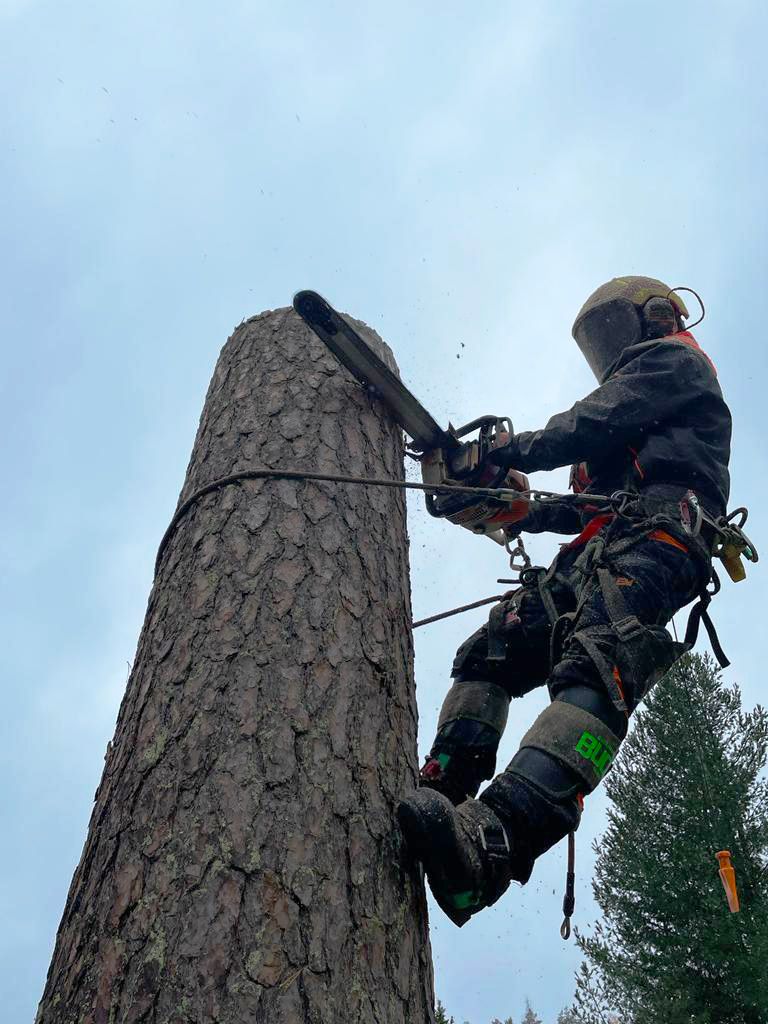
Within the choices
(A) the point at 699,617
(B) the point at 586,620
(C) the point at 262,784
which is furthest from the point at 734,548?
(C) the point at 262,784

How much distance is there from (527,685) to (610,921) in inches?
331

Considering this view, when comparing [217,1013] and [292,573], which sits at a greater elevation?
[292,573]

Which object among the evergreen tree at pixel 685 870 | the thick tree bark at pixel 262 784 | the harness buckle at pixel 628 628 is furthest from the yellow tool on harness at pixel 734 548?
the evergreen tree at pixel 685 870

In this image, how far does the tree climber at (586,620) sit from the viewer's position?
7.02ft

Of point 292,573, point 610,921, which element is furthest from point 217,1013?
point 610,921

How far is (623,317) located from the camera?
146 inches

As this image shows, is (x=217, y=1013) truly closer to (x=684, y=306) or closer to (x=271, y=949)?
(x=271, y=949)

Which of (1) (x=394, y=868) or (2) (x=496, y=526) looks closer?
(1) (x=394, y=868)

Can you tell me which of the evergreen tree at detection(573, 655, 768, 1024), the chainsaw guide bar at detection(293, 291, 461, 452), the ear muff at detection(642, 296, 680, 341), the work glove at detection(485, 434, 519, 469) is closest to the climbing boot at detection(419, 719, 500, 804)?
the work glove at detection(485, 434, 519, 469)

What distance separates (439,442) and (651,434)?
72 centimetres

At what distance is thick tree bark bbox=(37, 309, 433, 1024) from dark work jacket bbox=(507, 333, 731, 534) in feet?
2.55

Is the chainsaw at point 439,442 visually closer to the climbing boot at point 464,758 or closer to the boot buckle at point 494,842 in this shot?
the climbing boot at point 464,758

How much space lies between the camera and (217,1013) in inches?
55.4

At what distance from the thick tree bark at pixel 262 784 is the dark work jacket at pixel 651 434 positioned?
0.78 meters
